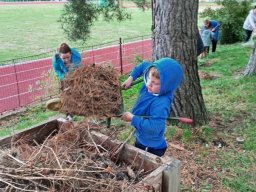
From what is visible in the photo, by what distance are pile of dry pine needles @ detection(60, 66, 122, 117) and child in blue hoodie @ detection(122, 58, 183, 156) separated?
17cm

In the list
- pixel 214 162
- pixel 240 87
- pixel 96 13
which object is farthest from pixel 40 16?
pixel 214 162

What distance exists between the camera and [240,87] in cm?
681

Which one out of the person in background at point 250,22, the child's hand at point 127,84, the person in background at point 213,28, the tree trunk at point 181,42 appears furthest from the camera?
the person in background at point 250,22

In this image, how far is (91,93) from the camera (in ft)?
8.68

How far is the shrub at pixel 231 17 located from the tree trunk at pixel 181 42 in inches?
475

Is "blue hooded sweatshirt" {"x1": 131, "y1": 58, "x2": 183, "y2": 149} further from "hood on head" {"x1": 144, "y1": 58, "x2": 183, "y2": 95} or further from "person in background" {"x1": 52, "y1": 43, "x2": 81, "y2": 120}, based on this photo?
"person in background" {"x1": 52, "y1": 43, "x2": 81, "y2": 120}

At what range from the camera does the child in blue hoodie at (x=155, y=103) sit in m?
2.66

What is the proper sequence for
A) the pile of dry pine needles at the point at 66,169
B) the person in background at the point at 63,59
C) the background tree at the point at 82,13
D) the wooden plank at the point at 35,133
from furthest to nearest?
the background tree at the point at 82,13 < the person in background at the point at 63,59 < the wooden plank at the point at 35,133 < the pile of dry pine needles at the point at 66,169

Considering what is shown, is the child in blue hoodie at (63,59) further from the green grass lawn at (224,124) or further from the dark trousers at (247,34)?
the dark trousers at (247,34)

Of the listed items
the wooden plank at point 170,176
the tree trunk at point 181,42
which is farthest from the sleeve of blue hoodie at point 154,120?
the tree trunk at point 181,42

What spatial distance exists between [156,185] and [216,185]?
1.92m

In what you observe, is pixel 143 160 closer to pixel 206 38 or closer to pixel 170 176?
pixel 170 176

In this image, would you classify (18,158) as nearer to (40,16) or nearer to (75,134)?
(75,134)

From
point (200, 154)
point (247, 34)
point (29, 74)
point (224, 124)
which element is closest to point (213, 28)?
point (247, 34)
